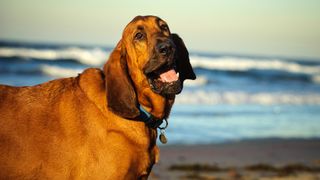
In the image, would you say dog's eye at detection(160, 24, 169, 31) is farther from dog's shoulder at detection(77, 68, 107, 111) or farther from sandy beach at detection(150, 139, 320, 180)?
sandy beach at detection(150, 139, 320, 180)

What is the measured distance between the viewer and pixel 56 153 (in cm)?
443

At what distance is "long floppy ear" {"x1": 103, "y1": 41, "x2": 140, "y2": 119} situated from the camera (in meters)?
4.48

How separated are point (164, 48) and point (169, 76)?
282mm

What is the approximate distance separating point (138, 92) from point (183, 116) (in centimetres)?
877

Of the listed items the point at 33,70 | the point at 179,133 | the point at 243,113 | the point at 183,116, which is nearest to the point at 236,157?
the point at 179,133

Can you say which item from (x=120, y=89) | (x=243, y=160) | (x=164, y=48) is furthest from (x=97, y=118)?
(x=243, y=160)

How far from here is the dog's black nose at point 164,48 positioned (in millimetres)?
4684

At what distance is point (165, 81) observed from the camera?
479 cm

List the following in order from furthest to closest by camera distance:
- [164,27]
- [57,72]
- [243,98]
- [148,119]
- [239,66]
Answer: [239,66], [57,72], [243,98], [164,27], [148,119]

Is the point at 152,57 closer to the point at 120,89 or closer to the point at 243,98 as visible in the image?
the point at 120,89

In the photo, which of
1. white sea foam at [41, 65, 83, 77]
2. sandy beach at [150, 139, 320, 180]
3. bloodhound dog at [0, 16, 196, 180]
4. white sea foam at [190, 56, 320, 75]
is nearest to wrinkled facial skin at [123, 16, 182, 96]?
bloodhound dog at [0, 16, 196, 180]

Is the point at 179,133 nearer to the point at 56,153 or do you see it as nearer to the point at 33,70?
the point at 56,153

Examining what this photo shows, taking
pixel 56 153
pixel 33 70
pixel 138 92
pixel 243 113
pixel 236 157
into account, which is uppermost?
pixel 138 92

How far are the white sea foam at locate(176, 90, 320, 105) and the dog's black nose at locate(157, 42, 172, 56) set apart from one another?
451 inches
